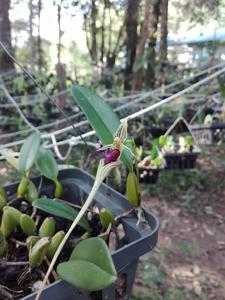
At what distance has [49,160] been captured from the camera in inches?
19.1

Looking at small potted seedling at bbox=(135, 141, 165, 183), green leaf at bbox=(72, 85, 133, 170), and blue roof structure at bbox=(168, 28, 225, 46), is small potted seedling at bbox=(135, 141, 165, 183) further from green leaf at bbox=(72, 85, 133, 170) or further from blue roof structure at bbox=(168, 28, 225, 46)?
green leaf at bbox=(72, 85, 133, 170)

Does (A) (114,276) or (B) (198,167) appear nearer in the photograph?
(A) (114,276)

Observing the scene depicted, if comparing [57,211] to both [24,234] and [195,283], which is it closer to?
[24,234]

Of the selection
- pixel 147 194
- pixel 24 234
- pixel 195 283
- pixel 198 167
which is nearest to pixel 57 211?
pixel 24 234

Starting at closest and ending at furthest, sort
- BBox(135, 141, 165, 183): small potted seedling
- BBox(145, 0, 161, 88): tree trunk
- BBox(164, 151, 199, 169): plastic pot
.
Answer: BBox(135, 141, 165, 183): small potted seedling
BBox(164, 151, 199, 169): plastic pot
BBox(145, 0, 161, 88): tree trunk

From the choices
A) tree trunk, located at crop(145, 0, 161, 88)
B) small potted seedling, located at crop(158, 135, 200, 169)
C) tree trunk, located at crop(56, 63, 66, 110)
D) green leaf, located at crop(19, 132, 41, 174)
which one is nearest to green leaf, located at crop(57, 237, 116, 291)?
green leaf, located at crop(19, 132, 41, 174)

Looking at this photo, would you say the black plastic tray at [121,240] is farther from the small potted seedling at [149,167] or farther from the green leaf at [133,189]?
Result: the small potted seedling at [149,167]

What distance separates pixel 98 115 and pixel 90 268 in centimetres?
19

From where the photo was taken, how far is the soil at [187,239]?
3.18 feet

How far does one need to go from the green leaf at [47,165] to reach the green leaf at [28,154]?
12 millimetres

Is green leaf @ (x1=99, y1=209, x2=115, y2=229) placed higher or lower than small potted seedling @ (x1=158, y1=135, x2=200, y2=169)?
higher

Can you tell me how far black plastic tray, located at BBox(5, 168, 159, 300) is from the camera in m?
0.29

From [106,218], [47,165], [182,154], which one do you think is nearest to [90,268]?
[106,218]

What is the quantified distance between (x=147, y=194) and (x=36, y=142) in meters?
1.13
